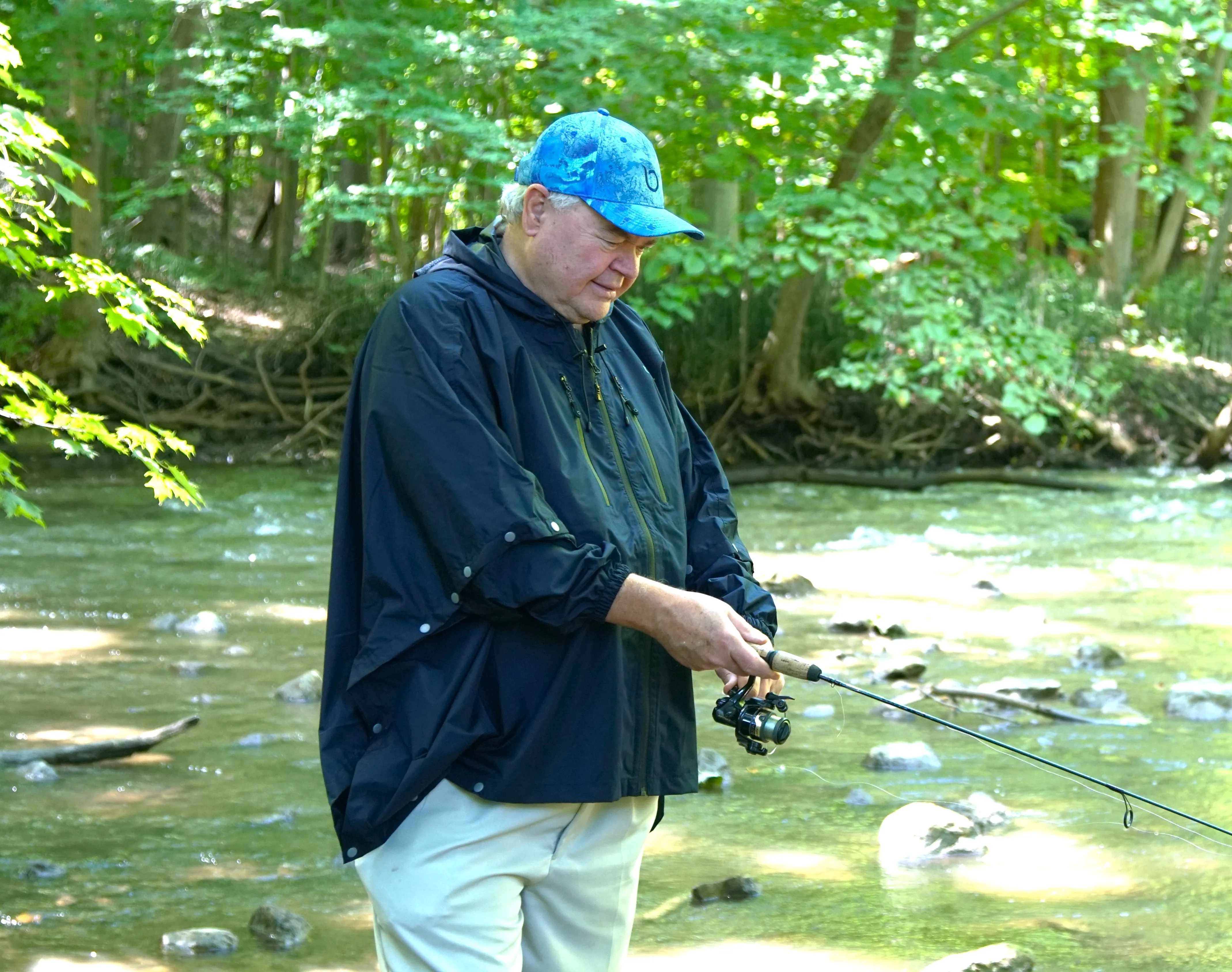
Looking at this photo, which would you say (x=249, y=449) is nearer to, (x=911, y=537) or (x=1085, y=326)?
(x=911, y=537)

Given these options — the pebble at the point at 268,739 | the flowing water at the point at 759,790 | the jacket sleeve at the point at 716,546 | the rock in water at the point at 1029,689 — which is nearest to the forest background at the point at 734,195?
the flowing water at the point at 759,790

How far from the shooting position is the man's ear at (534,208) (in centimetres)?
224

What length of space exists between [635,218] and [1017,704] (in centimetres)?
376

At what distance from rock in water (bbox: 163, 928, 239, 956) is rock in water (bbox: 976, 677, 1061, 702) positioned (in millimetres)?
3219

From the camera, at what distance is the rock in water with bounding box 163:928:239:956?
10.7ft

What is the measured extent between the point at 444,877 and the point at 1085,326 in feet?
45.6

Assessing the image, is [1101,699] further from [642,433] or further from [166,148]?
[166,148]

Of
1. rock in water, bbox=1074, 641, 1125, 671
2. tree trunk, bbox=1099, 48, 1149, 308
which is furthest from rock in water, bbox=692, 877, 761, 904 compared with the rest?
tree trunk, bbox=1099, 48, 1149, 308

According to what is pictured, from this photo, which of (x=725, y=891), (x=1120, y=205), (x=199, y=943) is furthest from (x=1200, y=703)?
(x=1120, y=205)

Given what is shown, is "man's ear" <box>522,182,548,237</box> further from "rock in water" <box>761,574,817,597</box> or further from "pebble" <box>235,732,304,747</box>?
"rock in water" <box>761,574,817,597</box>

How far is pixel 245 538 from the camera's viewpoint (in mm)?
9844

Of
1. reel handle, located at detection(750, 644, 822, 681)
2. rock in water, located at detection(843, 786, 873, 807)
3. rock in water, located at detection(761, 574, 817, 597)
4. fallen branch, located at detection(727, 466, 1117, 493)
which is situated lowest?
fallen branch, located at detection(727, 466, 1117, 493)

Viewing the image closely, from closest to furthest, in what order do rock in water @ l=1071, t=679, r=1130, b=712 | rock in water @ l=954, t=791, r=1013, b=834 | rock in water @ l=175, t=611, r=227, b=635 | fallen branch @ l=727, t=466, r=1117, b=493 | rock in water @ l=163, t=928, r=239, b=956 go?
rock in water @ l=163, t=928, r=239, b=956 → rock in water @ l=954, t=791, r=1013, b=834 → rock in water @ l=1071, t=679, r=1130, b=712 → rock in water @ l=175, t=611, r=227, b=635 → fallen branch @ l=727, t=466, r=1117, b=493

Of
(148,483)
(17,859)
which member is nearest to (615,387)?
(17,859)
